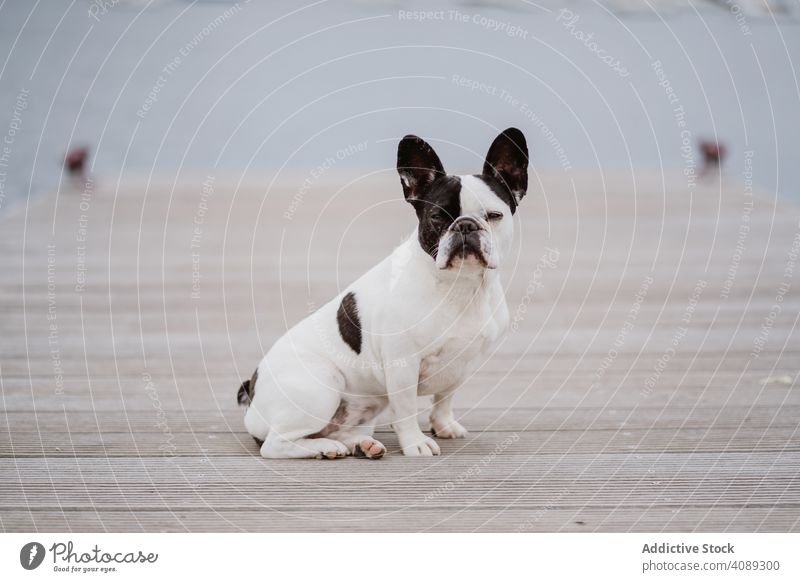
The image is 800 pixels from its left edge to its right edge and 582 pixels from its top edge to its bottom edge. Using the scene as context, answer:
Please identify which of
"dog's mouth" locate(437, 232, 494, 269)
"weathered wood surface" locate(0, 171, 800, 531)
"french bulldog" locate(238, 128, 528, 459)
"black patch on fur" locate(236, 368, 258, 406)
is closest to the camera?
"weathered wood surface" locate(0, 171, 800, 531)

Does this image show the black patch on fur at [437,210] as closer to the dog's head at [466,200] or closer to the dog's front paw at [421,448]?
the dog's head at [466,200]

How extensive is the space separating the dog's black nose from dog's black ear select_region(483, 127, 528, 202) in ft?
0.90

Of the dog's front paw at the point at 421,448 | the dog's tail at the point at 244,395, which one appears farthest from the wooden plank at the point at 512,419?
the dog's front paw at the point at 421,448

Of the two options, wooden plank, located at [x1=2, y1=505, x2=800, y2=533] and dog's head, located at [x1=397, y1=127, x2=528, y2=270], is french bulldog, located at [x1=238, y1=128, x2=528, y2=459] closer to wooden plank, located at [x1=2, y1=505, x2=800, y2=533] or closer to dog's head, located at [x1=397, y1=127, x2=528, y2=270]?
dog's head, located at [x1=397, y1=127, x2=528, y2=270]

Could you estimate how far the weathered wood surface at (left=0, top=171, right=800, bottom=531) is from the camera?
3.37 m

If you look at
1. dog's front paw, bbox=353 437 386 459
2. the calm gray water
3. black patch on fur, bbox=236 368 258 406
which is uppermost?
the calm gray water

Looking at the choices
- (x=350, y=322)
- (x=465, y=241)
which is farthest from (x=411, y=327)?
(x=465, y=241)

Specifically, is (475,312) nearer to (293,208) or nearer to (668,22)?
(668,22)

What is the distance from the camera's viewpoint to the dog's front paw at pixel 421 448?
389 centimetres

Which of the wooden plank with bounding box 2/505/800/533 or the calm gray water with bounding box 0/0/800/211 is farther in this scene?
the calm gray water with bounding box 0/0/800/211

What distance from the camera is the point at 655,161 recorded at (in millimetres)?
16188

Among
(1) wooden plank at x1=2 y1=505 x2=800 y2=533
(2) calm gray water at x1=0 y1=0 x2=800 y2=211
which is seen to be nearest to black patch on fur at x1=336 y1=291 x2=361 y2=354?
(1) wooden plank at x1=2 y1=505 x2=800 y2=533
